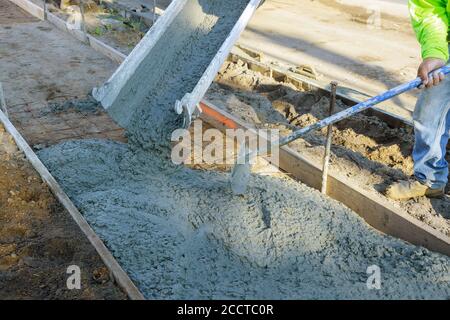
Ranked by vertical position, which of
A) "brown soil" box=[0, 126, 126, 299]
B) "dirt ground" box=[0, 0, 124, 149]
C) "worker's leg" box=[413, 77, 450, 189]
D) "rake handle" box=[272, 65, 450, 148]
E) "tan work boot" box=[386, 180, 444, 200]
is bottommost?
"dirt ground" box=[0, 0, 124, 149]

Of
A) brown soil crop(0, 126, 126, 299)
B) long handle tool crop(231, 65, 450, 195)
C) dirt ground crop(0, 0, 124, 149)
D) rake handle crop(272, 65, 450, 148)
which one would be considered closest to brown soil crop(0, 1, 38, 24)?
dirt ground crop(0, 0, 124, 149)

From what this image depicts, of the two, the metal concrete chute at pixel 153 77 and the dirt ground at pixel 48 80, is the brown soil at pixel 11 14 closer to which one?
the dirt ground at pixel 48 80

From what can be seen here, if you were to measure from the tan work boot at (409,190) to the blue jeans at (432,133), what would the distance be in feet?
0.13

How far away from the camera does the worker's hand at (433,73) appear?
333 centimetres

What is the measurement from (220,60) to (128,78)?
2.87ft

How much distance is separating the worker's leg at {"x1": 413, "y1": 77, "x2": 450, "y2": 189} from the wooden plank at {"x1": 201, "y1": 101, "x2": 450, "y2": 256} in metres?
0.43

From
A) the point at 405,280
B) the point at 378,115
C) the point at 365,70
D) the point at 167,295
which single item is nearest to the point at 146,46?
the point at 378,115

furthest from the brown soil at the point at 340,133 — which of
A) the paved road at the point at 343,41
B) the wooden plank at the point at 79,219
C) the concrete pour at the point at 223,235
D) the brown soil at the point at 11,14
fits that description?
the brown soil at the point at 11,14

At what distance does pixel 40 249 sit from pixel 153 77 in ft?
6.92

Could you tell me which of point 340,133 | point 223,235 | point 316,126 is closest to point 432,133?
point 316,126

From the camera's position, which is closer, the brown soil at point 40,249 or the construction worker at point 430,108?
the brown soil at point 40,249

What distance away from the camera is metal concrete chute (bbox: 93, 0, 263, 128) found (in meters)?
4.08

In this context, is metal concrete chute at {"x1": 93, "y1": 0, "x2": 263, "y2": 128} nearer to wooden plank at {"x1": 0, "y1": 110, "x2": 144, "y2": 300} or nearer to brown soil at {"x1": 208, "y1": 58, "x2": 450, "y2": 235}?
wooden plank at {"x1": 0, "y1": 110, "x2": 144, "y2": 300}

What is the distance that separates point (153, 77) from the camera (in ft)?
15.3
